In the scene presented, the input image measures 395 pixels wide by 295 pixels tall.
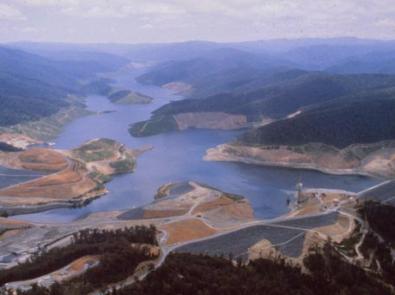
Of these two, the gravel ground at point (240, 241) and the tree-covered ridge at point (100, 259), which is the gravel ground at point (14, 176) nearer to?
the tree-covered ridge at point (100, 259)

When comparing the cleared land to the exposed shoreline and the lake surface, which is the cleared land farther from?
the exposed shoreline

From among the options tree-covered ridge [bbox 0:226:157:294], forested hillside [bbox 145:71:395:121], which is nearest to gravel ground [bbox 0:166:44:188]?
tree-covered ridge [bbox 0:226:157:294]

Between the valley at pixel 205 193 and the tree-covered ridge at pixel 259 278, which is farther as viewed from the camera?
the valley at pixel 205 193

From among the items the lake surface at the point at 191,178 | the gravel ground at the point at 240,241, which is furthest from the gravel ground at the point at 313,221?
the lake surface at the point at 191,178

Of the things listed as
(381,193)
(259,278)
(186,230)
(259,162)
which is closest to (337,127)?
(259,162)

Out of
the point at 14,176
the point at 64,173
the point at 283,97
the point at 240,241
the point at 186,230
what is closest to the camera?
the point at 240,241

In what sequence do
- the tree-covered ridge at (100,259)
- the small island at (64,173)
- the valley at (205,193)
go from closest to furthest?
the tree-covered ridge at (100,259), the valley at (205,193), the small island at (64,173)

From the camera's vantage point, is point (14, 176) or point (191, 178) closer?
point (14, 176)

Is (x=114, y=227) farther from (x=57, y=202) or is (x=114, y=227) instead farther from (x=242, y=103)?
(x=242, y=103)

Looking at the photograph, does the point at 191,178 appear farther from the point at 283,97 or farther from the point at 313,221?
the point at 283,97

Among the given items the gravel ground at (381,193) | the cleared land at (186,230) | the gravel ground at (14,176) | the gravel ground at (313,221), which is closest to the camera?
the cleared land at (186,230)

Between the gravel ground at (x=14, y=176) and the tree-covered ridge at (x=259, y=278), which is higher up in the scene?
the tree-covered ridge at (x=259, y=278)

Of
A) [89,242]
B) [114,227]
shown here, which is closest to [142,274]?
[89,242]
